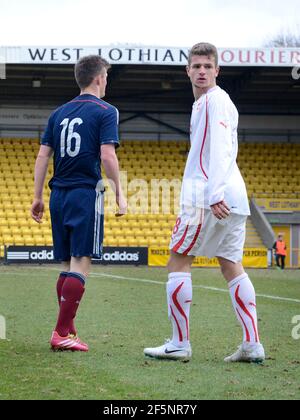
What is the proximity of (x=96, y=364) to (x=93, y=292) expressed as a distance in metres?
8.18

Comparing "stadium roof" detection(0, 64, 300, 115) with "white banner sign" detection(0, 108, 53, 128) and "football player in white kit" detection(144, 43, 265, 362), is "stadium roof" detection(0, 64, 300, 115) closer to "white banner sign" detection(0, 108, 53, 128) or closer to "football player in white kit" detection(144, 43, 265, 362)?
"white banner sign" detection(0, 108, 53, 128)

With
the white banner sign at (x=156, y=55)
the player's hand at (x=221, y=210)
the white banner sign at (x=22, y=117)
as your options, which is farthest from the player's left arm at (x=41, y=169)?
the white banner sign at (x=22, y=117)

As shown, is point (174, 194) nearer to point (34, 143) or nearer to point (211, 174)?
point (34, 143)

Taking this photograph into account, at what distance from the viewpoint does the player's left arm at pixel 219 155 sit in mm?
5984

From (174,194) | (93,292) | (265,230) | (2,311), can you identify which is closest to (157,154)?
(174,194)

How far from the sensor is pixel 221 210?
19.6 ft

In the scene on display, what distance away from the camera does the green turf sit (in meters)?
4.97

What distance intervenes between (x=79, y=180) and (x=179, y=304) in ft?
3.97

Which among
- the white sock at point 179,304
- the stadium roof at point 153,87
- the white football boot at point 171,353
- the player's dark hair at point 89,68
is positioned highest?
the stadium roof at point 153,87

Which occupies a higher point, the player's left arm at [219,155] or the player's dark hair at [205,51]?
the player's dark hair at [205,51]

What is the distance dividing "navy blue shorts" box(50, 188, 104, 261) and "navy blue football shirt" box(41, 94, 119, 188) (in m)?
0.08

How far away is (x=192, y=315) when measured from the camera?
10.1 m

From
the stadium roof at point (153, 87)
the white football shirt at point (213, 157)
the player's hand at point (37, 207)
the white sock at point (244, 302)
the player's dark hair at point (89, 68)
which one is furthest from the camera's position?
the stadium roof at point (153, 87)

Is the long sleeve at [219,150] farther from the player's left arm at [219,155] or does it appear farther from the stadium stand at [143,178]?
the stadium stand at [143,178]
